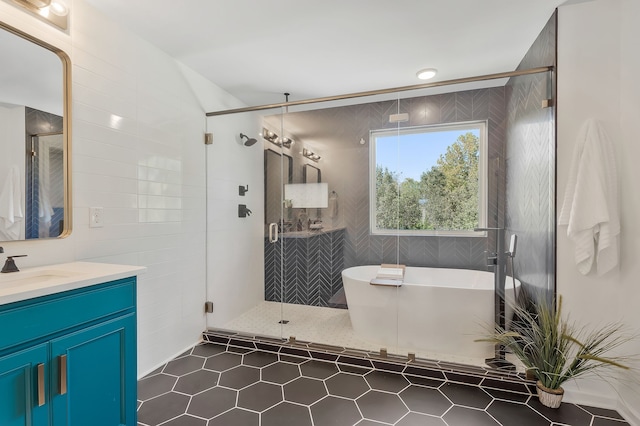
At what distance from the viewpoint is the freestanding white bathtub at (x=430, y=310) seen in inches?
97.3

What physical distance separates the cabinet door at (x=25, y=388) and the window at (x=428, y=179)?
7.83 ft

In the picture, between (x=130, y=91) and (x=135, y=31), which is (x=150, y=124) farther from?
(x=135, y=31)

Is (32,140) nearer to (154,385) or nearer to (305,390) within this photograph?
(154,385)

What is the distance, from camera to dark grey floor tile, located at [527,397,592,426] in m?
1.79

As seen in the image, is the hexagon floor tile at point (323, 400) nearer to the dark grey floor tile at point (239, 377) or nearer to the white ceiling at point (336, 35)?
the dark grey floor tile at point (239, 377)

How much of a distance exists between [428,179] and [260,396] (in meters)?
2.14

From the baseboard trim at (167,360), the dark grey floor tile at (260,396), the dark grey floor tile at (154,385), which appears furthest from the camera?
the baseboard trim at (167,360)

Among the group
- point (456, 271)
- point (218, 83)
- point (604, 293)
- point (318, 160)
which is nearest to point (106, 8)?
point (218, 83)

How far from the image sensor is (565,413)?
1.86 m

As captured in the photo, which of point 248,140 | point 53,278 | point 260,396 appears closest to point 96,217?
point 53,278

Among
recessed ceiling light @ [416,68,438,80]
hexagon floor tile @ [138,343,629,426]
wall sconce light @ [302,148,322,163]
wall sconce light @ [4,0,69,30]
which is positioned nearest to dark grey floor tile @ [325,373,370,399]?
hexagon floor tile @ [138,343,629,426]

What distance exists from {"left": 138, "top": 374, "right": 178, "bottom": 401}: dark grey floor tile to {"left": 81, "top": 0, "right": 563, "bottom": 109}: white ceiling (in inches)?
96.3

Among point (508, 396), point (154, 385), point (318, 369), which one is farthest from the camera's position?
point (318, 369)

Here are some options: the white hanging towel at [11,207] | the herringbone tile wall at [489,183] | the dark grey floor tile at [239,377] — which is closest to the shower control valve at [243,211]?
the herringbone tile wall at [489,183]
